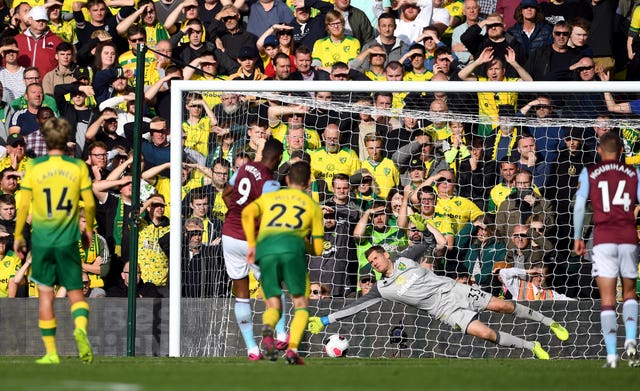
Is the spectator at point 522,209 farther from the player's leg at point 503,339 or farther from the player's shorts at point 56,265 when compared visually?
the player's shorts at point 56,265

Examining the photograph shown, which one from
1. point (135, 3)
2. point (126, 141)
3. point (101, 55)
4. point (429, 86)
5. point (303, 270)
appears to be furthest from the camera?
point (135, 3)

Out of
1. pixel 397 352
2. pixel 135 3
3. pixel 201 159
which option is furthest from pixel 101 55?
pixel 397 352

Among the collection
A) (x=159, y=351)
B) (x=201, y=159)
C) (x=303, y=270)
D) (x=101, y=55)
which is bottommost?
(x=159, y=351)

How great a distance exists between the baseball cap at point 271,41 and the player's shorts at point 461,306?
5.12 m

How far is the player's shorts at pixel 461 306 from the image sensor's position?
14195 mm

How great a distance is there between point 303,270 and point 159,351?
4002 mm

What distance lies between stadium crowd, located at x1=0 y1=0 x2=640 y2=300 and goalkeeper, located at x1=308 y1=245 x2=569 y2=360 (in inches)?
28.6

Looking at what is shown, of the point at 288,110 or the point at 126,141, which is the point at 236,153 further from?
the point at 126,141

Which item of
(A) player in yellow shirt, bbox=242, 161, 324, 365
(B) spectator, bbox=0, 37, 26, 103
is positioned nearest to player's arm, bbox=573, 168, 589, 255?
(A) player in yellow shirt, bbox=242, 161, 324, 365

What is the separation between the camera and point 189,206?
15.3 metres

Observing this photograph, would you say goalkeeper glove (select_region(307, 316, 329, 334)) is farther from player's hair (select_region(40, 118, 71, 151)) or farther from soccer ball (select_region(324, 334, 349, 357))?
player's hair (select_region(40, 118, 71, 151))

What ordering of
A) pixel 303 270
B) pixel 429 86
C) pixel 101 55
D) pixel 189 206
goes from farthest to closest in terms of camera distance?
pixel 101 55
pixel 189 206
pixel 429 86
pixel 303 270

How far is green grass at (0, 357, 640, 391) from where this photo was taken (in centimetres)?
855

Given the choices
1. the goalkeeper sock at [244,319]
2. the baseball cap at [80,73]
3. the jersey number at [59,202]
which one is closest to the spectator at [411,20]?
the baseball cap at [80,73]
